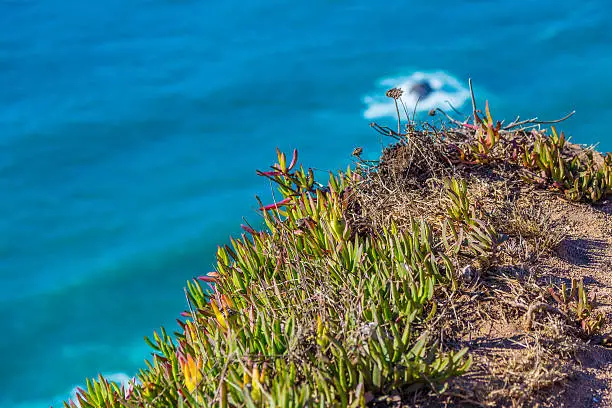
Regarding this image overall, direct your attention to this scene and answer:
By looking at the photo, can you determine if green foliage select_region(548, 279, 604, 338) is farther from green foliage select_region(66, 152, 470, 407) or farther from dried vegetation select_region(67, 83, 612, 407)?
green foliage select_region(66, 152, 470, 407)

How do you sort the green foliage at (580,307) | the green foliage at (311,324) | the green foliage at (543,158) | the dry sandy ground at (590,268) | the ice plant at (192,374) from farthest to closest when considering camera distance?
the green foliage at (543,158) < the green foliage at (580,307) < the dry sandy ground at (590,268) < the ice plant at (192,374) < the green foliage at (311,324)

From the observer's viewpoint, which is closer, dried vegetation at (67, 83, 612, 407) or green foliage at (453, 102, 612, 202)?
dried vegetation at (67, 83, 612, 407)

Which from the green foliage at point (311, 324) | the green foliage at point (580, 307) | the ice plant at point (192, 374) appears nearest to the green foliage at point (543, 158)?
the green foliage at point (311, 324)

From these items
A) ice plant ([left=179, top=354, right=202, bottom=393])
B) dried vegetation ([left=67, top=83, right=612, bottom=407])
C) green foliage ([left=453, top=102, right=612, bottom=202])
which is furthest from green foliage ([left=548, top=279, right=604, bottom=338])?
ice plant ([left=179, top=354, right=202, bottom=393])

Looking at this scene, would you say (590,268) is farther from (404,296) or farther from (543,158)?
(404,296)

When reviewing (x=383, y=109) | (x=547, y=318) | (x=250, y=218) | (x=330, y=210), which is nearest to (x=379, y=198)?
(x=330, y=210)

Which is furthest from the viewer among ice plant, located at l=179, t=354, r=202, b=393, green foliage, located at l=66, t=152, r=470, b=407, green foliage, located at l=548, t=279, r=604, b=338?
green foliage, located at l=548, t=279, r=604, b=338

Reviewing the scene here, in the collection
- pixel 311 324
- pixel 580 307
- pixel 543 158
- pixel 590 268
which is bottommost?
pixel 580 307

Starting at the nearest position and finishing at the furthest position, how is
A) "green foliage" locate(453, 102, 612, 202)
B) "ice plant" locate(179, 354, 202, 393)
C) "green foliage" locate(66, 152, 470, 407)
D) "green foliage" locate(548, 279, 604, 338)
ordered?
"green foliage" locate(66, 152, 470, 407) < "ice plant" locate(179, 354, 202, 393) < "green foliage" locate(548, 279, 604, 338) < "green foliage" locate(453, 102, 612, 202)

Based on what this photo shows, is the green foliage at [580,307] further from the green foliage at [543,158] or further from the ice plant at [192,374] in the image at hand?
the ice plant at [192,374]

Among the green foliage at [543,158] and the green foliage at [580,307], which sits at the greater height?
the green foliage at [543,158]

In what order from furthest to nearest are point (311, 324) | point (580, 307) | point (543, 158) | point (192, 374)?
point (543, 158) < point (580, 307) < point (311, 324) < point (192, 374)

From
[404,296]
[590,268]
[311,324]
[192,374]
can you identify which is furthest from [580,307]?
[192,374]

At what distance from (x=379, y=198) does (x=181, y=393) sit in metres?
1.70
